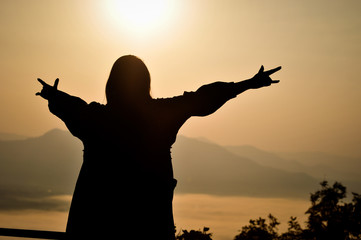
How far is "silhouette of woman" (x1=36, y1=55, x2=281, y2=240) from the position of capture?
4.41 meters

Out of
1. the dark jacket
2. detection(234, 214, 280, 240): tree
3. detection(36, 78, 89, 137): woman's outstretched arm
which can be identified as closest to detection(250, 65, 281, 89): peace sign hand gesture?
the dark jacket

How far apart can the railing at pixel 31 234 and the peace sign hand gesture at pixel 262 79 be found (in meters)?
2.21

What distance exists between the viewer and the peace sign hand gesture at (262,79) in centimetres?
487

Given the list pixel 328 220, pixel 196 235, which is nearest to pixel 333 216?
pixel 328 220

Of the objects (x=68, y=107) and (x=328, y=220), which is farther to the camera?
(x=328, y=220)

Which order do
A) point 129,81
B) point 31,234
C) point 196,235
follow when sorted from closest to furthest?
1. point 31,234
2. point 129,81
3. point 196,235

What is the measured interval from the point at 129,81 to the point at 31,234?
5.22 ft

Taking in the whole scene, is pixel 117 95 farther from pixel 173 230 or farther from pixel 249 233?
pixel 249 233

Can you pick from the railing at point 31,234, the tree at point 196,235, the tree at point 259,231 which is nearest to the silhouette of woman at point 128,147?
the railing at point 31,234

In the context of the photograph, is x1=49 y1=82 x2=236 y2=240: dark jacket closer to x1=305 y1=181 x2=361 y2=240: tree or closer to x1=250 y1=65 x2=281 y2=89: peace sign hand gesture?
x1=250 y1=65 x2=281 y2=89: peace sign hand gesture

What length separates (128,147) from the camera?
15.0 ft

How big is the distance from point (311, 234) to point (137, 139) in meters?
16.9

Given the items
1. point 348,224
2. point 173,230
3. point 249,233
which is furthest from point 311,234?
point 173,230

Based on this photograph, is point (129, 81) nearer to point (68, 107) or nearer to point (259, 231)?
point (68, 107)
